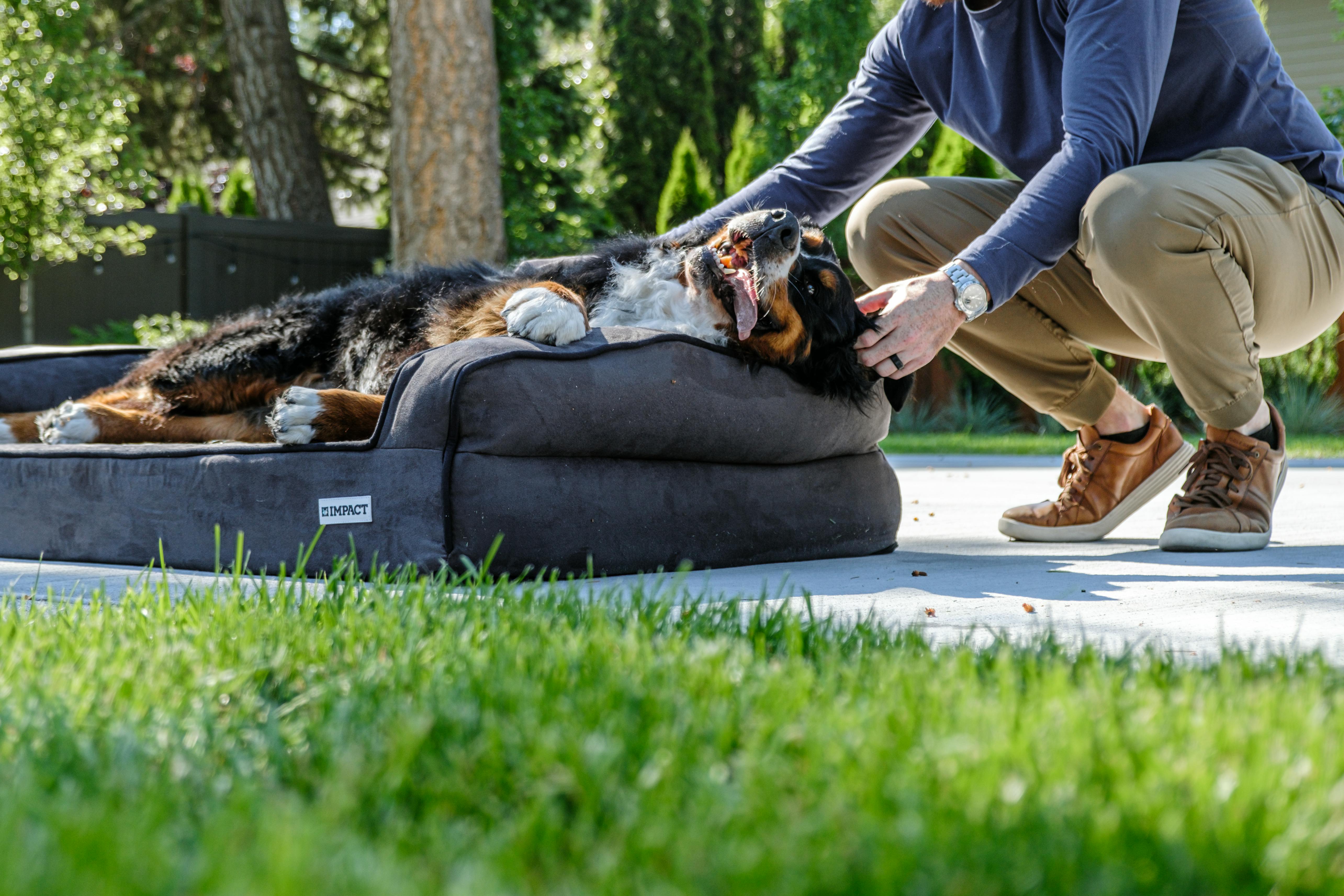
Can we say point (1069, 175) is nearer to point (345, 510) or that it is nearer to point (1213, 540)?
point (1213, 540)

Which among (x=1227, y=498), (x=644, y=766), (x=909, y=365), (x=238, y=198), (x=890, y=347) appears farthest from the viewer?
(x=238, y=198)

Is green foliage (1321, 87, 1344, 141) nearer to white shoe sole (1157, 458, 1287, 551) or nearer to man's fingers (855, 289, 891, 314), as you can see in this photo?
white shoe sole (1157, 458, 1287, 551)

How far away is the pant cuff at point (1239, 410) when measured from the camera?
121 inches

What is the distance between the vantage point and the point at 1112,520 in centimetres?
347

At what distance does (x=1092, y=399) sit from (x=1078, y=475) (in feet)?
0.78

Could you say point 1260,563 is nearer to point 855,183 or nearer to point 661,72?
point 855,183

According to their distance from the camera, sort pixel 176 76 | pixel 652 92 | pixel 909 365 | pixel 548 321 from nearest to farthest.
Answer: pixel 548 321 < pixel 909 365 < pixel 176 76 < pixel 652 92

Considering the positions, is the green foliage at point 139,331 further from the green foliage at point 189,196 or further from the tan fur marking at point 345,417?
the tan fur marking at point 345,417

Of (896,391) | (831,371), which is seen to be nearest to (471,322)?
(831,371)

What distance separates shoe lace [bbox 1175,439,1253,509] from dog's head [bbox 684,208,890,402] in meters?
0.94

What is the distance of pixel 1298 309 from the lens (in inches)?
125

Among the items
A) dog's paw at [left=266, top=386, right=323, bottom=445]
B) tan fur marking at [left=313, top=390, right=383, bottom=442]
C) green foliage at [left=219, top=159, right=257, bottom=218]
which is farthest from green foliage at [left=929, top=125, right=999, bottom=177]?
dog's paw at [left=266, top=386, right=323, bottom=445]

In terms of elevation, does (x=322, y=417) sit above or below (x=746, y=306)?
below

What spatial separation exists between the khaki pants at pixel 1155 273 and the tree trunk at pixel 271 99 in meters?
9.43
